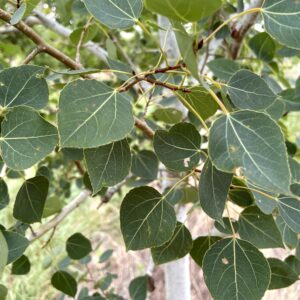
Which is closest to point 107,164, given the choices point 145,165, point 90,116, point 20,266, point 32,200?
point 90,116

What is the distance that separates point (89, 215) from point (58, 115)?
306 cm

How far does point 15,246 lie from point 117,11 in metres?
→ 0.36

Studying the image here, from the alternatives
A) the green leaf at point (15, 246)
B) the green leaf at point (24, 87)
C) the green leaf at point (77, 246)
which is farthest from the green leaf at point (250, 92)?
the green leaf at point (77, 246)

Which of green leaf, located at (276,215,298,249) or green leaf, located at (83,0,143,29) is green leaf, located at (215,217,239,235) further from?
green leaf, located at (83,0,143,29)

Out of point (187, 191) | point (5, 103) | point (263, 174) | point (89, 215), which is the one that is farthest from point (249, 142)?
point (89, 215)

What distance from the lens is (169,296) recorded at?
119cm

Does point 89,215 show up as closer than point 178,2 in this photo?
No

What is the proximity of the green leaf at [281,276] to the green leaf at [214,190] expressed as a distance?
25 cm

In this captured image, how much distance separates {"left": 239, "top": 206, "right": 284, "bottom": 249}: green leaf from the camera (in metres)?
0.61

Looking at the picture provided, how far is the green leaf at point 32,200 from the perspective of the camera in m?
0.62

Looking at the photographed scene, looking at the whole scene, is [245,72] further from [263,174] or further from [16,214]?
[16,214]

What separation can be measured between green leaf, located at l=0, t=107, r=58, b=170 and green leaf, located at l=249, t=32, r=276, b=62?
1.97 ft

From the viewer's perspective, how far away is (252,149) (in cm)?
41

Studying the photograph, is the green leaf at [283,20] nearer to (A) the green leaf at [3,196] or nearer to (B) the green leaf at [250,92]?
(B) the green leaf at [250,92]
